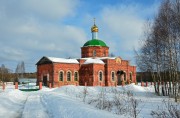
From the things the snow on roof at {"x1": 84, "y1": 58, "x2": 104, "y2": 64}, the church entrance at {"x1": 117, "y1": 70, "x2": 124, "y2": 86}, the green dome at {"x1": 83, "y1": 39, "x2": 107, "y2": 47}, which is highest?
the green dome at {"x1": 83, "y1": 39, "x2": 107, "y2": 47}

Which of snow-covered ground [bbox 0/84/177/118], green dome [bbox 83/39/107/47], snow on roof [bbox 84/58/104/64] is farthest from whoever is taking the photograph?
green dome [bbox 83/39/107/47]

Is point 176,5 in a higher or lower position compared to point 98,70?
higher

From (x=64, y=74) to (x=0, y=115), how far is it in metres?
26.4

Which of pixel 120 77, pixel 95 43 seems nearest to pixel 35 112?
pixel 120 77

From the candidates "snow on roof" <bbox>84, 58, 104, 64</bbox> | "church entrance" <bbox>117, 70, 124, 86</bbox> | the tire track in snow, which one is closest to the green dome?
"snow on roof" <bbox>84, 58, 104, 64</bbox>

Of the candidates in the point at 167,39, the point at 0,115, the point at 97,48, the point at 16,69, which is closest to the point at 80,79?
the point at 97,48

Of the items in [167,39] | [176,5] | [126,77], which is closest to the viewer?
[176,5]

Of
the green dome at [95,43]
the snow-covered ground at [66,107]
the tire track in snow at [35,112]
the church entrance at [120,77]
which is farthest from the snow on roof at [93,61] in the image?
the tire track in snow at [35,112]

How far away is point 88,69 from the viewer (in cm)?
3800

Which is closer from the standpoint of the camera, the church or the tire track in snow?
the tire track in snow

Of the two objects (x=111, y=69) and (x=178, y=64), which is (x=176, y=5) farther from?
(x=111, y=69)

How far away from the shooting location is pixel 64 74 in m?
37.1

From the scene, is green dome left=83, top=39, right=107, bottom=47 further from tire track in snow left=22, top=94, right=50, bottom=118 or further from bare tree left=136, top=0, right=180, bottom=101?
tire track in snow left=22, top=94, right=50, bottom=118

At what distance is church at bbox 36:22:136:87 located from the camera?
121 ft
